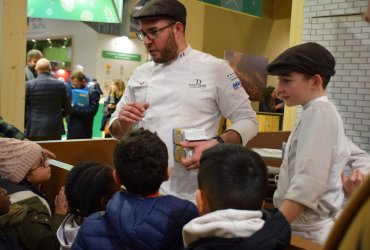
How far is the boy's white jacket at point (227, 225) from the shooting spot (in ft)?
3.50

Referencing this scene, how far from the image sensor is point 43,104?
593 cm

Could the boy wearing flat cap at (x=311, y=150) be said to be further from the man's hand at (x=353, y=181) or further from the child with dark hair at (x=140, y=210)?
the child with dark hair at (x=140, y=210)

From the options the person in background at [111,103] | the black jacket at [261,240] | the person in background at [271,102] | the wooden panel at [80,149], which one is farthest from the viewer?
the person in background at [271,102]

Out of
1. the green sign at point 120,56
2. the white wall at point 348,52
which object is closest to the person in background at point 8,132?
the white wall at point 348,52

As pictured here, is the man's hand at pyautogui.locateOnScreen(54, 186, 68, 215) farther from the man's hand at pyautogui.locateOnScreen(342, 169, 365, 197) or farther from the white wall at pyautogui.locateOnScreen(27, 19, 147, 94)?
the white wall at pyautogui.locateOnScreen(27, 19, 147, 94)

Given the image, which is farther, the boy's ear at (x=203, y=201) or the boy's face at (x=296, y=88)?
the boy's face at (x=296, y=88)

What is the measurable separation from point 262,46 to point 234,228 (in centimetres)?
1373

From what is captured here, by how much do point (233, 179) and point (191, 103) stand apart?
3.74ft

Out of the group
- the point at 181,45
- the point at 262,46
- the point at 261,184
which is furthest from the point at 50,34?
the point at 261,184

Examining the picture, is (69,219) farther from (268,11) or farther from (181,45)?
(268,11)

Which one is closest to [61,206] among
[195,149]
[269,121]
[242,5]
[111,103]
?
[195,149]

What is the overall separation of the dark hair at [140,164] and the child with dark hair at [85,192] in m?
0.39

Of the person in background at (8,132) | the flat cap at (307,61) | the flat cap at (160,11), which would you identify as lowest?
the person in background at (8,132)

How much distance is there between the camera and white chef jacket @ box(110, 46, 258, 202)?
2.26 metres
